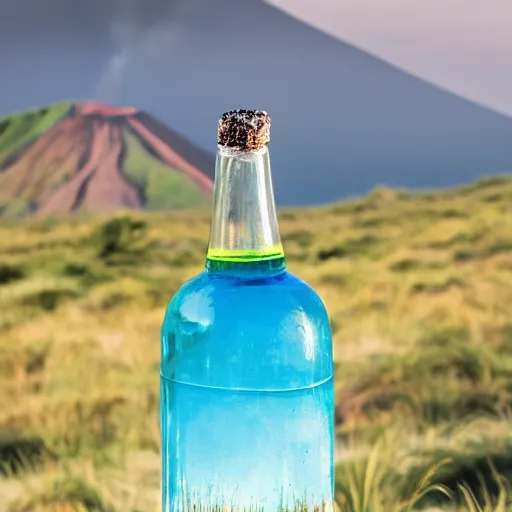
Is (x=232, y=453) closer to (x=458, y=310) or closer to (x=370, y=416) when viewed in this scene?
(x=370, y=416)

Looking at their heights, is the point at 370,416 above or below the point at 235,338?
below

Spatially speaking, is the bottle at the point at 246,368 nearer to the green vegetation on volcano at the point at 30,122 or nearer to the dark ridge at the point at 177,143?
the dark ridge at the point at 177,143

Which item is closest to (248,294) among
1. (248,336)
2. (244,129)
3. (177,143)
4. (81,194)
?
(248,336)

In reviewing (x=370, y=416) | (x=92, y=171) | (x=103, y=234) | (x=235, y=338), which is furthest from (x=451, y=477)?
(x=92, y=171)

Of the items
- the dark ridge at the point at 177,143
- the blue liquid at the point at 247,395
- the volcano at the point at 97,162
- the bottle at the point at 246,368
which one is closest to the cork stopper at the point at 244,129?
the bottle at the point at 246,368

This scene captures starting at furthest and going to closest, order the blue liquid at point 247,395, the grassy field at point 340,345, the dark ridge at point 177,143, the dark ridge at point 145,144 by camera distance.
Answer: the dark ridge at point 145,144
the dark ridge at point 177,143
the grassy field at point 340,345
the blue liquid at point 247,395

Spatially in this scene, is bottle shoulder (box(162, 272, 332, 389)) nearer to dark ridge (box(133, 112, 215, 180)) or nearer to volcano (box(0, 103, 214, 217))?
dark ridge (box(133, 112, 215, 180))

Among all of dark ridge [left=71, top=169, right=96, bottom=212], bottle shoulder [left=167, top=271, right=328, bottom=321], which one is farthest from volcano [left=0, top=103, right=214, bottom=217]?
bottle shoulder [left=167, top=271, right=328, bottom=321]
